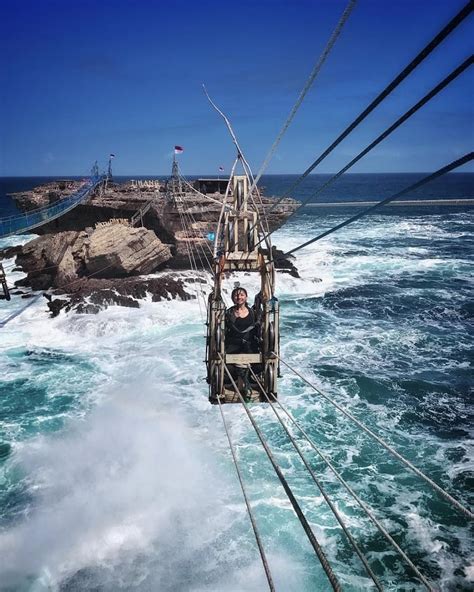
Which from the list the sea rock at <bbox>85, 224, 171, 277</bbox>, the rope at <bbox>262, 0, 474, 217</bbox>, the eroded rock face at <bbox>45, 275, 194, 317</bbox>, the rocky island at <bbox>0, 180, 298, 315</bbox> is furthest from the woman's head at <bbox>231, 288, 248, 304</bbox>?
the sea rock at <bbox>85, 224, 171, 277</bbox>

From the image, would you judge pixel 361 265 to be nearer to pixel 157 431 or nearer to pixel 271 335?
pixel 157 431

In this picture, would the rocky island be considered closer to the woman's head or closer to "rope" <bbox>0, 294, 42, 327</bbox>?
"rope" <bbox>0, 294, 42, 327</bbox>

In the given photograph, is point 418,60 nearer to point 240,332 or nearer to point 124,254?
point 240,332

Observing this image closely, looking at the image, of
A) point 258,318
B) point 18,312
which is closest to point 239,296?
point 258,318

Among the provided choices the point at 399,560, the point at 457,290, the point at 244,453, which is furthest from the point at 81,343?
the point at 457,290

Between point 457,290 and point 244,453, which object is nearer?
point 244,453

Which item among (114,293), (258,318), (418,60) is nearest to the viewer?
(418,60)

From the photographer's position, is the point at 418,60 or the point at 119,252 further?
the point at 119,252
